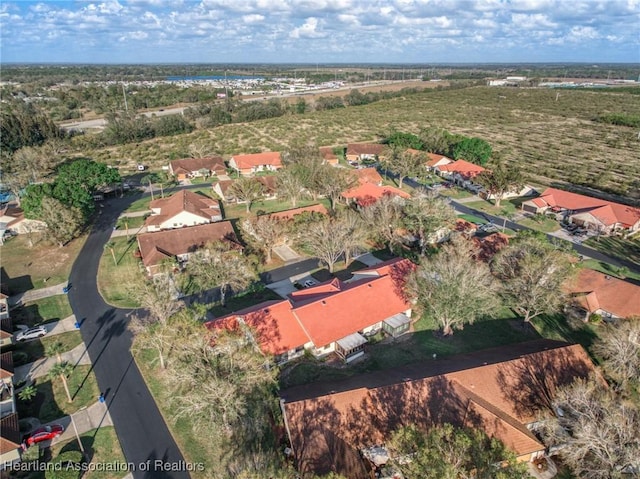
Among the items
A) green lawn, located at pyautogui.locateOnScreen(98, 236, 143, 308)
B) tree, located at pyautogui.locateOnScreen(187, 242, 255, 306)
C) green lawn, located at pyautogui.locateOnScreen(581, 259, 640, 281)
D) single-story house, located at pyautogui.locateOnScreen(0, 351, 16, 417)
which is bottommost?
green lawn, located at pyautogui.locateOnScreen(98, 236, 143, 308)

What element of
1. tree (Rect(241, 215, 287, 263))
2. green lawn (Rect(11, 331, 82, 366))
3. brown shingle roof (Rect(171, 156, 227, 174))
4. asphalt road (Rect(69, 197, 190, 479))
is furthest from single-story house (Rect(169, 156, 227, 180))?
green lawn (Rect(11, 331, 82, 366))

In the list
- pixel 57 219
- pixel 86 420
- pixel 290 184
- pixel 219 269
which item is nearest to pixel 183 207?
pixel 57 219

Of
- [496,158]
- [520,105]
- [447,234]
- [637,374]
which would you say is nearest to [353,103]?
[520,105]

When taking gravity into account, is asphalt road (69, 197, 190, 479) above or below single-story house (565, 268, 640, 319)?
below

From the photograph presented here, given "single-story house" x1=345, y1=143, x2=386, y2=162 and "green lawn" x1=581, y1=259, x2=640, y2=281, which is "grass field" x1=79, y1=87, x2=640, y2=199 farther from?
"green lawn" x1=581, y1=259, x2=640, y2=281

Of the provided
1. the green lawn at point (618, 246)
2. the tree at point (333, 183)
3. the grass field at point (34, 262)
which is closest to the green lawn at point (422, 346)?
the green lawn at point (618, 246)

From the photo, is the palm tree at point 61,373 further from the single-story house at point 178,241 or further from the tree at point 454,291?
the tree at point 454,291

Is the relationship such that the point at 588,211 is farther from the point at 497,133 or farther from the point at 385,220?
the point at 497,133

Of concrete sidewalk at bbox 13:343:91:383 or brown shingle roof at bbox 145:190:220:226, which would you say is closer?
concrete sidewalk at bbox 13:343:91:383
